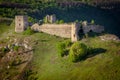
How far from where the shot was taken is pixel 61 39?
151 metres

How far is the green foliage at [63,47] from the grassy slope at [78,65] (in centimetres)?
172

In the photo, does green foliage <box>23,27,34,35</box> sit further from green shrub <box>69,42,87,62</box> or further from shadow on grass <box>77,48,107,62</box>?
shadow on grass <box>77,48,107,62</box>

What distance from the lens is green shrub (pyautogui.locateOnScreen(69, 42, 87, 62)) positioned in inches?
5290

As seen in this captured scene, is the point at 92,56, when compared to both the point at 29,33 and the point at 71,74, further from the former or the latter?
the point at 29,33

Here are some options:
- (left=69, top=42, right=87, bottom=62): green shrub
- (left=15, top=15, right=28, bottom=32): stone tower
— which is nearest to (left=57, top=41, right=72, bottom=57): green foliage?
(left=69, top=42, right=87, bottom=62): green shrub

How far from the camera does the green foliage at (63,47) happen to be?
140 metres

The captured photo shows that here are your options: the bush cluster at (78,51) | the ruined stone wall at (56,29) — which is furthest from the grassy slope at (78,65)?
the ruined stone wall at (56,29)

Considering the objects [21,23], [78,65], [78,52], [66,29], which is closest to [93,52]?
[78,52]

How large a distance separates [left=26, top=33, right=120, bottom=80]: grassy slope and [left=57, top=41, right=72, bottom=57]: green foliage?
5.64ft

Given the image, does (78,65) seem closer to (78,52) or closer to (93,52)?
(78,52)

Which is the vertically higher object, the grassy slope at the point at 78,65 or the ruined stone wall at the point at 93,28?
the ruined stone wall at the point at 93,28

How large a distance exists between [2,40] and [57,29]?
1762cm

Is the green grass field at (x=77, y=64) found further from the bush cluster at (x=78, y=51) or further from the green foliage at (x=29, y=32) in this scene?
the green foliage at (x=29, y=32)

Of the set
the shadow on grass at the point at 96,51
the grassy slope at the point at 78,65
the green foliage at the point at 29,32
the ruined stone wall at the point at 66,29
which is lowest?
the grassy slope at the point at 78,65
